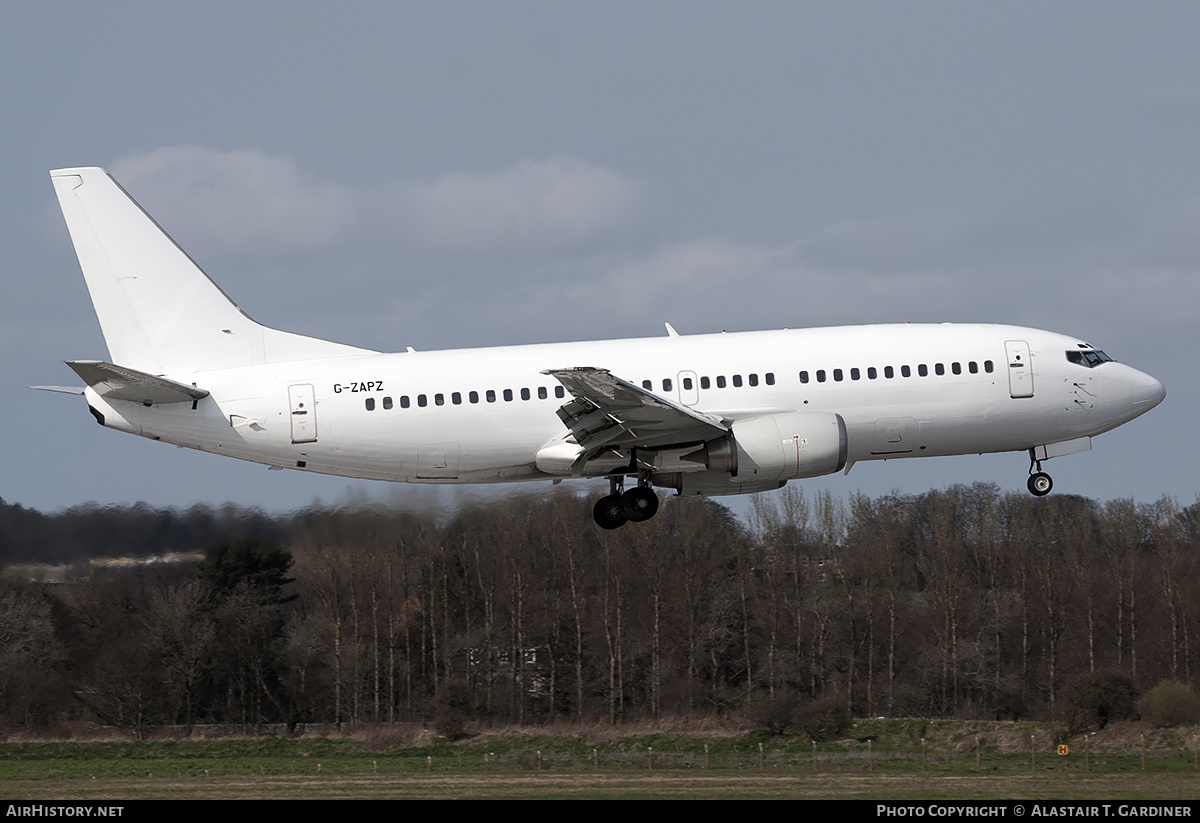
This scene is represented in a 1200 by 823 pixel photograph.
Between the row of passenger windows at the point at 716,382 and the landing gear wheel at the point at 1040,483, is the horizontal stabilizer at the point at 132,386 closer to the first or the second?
the row of passenger windows at the point at 716,382

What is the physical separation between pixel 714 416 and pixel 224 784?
20368mm

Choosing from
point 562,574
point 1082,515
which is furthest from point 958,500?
point 562,574

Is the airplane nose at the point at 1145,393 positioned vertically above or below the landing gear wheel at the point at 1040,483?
above

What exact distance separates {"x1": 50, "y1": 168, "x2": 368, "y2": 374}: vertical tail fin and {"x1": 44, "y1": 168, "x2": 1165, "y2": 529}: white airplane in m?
0.04

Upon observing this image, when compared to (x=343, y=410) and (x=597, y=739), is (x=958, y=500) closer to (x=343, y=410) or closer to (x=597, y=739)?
(x=597, y=739)

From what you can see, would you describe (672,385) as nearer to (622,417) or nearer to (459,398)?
(622,417)

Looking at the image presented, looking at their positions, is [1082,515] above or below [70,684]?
above

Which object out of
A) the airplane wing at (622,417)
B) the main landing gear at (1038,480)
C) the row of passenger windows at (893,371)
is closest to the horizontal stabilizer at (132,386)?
the airplane wing at (622,417)

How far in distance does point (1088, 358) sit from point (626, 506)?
12.9 m

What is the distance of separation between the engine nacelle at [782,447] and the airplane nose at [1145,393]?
9.18 m

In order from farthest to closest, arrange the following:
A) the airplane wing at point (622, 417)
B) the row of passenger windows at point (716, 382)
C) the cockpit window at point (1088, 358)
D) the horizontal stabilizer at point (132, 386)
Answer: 1. the cockpit window at point (1088, 358)
2. the row of passenger windows at point (716, 382)
3. the horizontal stabilizer at point (132, 386)
4. the airplane wing at point (622, 417)

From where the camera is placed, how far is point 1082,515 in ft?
256

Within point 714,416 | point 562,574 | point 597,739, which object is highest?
point 714,416

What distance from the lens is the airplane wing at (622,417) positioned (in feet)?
103
